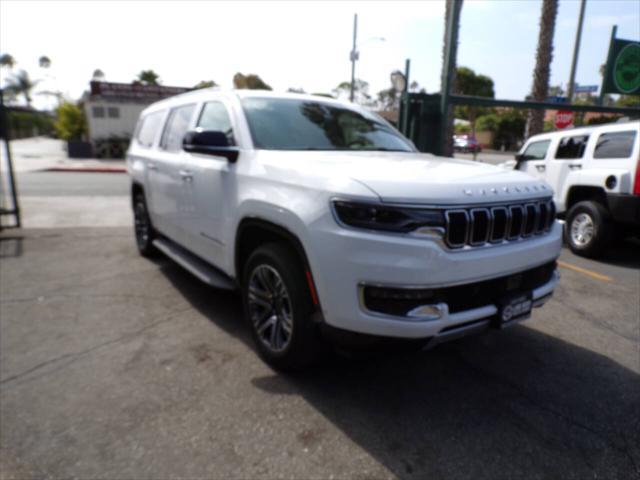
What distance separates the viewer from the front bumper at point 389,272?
230cm

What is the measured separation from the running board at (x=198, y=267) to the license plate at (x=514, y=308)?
199cm

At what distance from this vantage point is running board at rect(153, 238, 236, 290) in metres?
3.67

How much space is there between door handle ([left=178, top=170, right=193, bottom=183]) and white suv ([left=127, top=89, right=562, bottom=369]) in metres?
0.03

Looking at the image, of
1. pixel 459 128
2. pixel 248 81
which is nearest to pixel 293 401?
pixel 459 128

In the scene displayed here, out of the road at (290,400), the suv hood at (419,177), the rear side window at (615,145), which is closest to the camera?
the road at (290,400)

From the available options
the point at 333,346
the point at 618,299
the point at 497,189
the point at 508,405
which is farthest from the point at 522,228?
the point at 618,299

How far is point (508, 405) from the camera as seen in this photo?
9.07 feet

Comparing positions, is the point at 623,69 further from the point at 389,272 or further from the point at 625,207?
the point at 389,272

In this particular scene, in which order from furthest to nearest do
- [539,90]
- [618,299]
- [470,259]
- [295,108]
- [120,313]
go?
[539,90], [618,299], [120,313], [295,108], [470,259]

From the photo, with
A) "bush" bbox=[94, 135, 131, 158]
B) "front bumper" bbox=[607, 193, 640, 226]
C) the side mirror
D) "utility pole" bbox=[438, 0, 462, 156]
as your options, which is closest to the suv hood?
the side mirror

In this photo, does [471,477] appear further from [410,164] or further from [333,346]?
[410,164]

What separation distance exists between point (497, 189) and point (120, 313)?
3.36 meters

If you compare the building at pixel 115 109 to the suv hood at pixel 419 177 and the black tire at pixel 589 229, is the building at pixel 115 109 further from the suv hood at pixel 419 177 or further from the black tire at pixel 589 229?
the suv hood at pixel 419 177

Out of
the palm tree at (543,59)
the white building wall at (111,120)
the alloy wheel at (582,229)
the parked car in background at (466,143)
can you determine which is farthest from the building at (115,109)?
the alloy wheel at (582,229)
